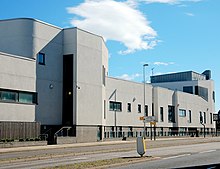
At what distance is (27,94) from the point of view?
145ft

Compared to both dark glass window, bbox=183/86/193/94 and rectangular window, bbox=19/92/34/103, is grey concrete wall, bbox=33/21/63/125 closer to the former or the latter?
rectangular window, bbox=19/92/34/103

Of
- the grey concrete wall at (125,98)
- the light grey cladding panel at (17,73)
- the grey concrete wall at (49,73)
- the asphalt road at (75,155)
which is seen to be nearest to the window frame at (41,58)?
the grey concrete wall at (49,73)

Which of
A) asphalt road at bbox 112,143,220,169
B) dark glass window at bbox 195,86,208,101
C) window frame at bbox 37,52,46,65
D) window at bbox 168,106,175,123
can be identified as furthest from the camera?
dark glass window at bbox 195,86,208,101

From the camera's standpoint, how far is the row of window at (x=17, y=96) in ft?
134

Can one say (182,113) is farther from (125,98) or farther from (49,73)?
(49,73)

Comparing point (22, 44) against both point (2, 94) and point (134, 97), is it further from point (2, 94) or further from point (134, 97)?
point (134, 97)

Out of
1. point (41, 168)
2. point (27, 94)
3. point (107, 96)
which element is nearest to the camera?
point (41, 168)

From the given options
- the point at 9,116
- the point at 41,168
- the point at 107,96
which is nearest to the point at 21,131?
the point at 9,116

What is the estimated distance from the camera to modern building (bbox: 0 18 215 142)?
42.3 meters

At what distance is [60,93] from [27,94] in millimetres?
6584

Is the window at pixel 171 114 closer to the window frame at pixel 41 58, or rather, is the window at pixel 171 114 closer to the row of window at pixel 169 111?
the row of window at pixel 169 111

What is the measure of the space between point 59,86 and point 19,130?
34.6ft

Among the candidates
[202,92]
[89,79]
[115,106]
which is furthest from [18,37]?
[202,92]

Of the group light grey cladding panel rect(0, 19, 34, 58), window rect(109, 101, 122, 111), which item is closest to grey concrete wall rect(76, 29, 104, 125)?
window rect(109, 101, 122, 111)
